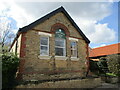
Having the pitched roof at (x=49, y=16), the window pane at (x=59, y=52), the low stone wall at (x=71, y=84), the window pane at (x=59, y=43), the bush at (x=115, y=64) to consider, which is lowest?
the low stone wall at (x=71, y=84)

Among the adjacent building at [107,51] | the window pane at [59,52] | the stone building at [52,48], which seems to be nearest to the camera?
the stone building at [52,48]

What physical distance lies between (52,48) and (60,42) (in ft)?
4.68

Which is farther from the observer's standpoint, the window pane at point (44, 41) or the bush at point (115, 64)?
the bush at point (115, 64)

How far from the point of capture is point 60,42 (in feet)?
39.1

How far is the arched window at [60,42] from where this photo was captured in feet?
37.7

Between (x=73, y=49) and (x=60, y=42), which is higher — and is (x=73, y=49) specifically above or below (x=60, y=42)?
below

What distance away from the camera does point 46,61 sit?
33.8 ft

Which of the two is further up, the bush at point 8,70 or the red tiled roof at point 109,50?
the red tiled roof at point 109,50

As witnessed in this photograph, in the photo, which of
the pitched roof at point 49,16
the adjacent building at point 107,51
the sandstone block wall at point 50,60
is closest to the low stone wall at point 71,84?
the sandstone block wall at point 50,60

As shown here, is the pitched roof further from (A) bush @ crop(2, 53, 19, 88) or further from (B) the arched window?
(A) bush @ crop(2, 53, 19, 88)

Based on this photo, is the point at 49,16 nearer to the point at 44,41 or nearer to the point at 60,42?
the point at 44,41

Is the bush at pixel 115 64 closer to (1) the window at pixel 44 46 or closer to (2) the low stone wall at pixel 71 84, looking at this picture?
(2) the low stone wall at pixel 71 84

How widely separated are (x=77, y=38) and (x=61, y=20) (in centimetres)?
284

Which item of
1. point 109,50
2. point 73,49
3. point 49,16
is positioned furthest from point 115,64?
point 109,50
